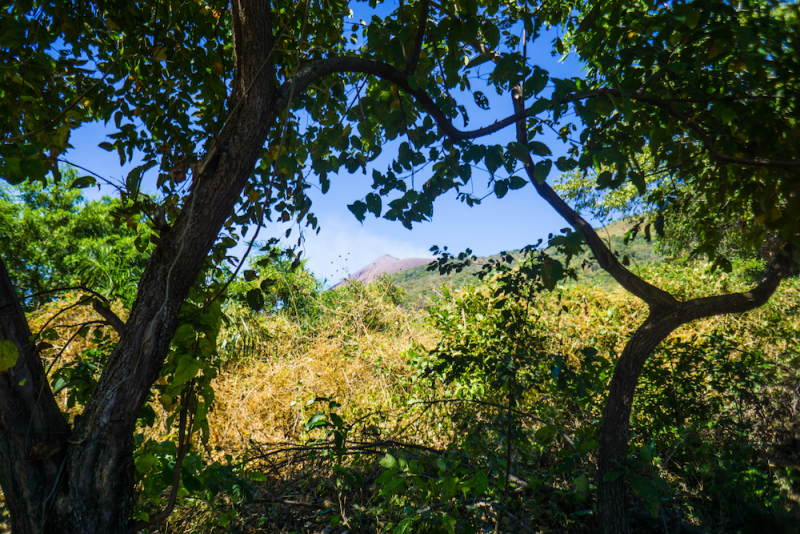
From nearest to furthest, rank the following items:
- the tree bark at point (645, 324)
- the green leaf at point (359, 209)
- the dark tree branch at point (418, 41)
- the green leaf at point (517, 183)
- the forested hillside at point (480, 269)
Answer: the green leaf at point (517, 183) < the green leaf at point (359, 209) < the dark tree branch at point (418, 41) < the tree bark at point (645, 324) < the forested hillside at point (480, 269)

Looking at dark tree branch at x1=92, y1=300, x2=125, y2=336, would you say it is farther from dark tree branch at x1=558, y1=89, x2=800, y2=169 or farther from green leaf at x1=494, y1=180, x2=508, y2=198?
dark tree branch at x1=558, y1=89, x2=800, y2=169

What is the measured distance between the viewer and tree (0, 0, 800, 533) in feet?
4.05

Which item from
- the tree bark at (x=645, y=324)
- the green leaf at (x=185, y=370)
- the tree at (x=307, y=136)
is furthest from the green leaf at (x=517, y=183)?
the green leaf at (x=185, y=370)

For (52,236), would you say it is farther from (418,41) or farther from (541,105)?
(541,105)

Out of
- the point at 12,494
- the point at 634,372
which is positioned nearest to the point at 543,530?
the point at 634,372

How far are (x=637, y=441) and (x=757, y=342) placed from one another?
2.20 m

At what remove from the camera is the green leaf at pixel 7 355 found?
45.3 inches

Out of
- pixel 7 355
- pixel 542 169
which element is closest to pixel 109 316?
pixel 7 355

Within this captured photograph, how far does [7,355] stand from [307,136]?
1.81 meters

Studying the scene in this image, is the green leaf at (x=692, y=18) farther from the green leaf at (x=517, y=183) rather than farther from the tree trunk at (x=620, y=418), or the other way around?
the tree trunk at (x=620, y=418)

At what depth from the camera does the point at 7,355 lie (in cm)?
116

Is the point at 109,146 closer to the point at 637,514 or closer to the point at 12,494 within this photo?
the point at 12,494

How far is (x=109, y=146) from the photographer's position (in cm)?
148

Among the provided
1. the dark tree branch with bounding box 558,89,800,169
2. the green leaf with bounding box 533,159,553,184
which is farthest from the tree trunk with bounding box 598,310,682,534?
the green leaf with bounding box 533,159,553,184
